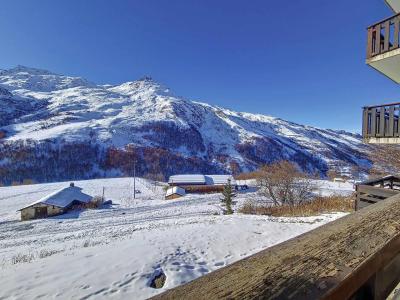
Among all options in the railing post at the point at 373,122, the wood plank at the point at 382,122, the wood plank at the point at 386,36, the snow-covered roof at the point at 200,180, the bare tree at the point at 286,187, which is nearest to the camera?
the wood plank at the point at 386,36

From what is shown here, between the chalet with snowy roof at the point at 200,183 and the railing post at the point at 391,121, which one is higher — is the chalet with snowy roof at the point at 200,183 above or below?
below

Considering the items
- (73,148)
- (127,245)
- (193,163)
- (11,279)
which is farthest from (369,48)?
(73,148)

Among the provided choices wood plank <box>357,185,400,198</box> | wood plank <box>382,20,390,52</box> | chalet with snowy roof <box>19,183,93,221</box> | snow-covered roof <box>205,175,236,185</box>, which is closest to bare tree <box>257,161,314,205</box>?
wood plank <box>357,185,400,198</box>

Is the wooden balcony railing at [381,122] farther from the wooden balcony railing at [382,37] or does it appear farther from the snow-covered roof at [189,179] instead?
the snow-covered roof at [189,179]

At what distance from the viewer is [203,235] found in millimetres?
11188

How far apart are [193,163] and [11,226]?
129759mm

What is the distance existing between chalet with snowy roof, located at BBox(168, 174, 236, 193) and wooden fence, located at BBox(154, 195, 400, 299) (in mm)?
62183

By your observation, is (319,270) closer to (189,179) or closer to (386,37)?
(386,37)

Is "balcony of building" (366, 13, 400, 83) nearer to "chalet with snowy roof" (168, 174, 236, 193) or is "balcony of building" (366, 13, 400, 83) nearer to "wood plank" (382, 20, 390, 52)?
"wood plank" (382, 20, 390, 52)

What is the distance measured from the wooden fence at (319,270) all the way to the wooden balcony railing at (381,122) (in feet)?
27.1

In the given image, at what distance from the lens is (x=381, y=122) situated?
28.2ft

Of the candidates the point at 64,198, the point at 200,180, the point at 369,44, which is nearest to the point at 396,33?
the point at 369,44

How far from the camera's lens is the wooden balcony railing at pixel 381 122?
325 inches

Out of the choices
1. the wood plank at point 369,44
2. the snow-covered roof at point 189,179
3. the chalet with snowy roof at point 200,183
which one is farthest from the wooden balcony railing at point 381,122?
the snow-covered roof at point 189,179
